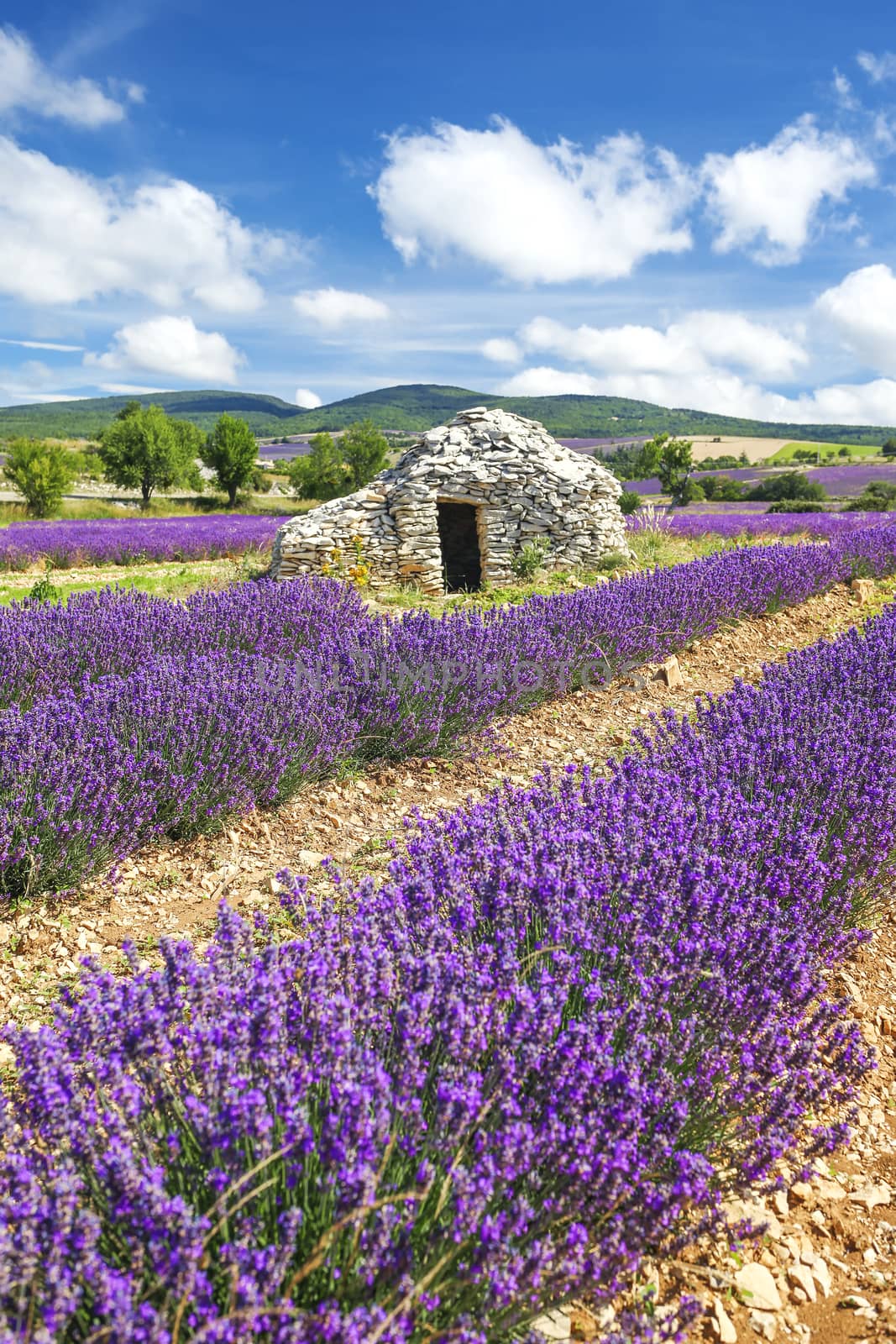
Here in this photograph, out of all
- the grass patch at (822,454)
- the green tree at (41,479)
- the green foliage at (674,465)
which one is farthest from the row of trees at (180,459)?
the grass patch at (822,454)

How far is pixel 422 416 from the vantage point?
438 ft

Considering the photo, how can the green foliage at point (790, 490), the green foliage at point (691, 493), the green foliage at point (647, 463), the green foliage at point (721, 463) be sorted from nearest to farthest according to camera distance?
the green foliage at point (790, 490), the green foliage at point (691, 493), the green foliage at point (647, 463), the green foliage at point (721, 463)

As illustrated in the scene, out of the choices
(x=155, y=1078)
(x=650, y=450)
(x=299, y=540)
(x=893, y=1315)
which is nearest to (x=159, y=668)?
(x=155, y=1078)

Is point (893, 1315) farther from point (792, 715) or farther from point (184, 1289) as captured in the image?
point (792, 715)

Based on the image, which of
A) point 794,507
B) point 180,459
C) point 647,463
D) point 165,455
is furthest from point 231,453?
point 794,507

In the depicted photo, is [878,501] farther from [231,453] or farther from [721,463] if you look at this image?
[721,463]

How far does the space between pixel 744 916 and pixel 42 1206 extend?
1683 millimetres

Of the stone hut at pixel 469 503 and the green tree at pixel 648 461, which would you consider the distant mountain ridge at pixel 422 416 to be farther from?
the stone hut at pixel 469 503

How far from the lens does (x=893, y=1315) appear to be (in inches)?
59.4

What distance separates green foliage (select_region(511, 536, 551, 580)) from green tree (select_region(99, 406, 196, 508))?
1033 inches

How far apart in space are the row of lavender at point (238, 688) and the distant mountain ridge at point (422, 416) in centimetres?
7469

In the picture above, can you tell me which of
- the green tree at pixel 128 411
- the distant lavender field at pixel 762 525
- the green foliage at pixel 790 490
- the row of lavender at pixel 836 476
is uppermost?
the green tree at pixel 128 411

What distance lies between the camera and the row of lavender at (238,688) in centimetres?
293

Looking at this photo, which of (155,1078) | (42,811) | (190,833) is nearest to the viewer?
(155,1078)
